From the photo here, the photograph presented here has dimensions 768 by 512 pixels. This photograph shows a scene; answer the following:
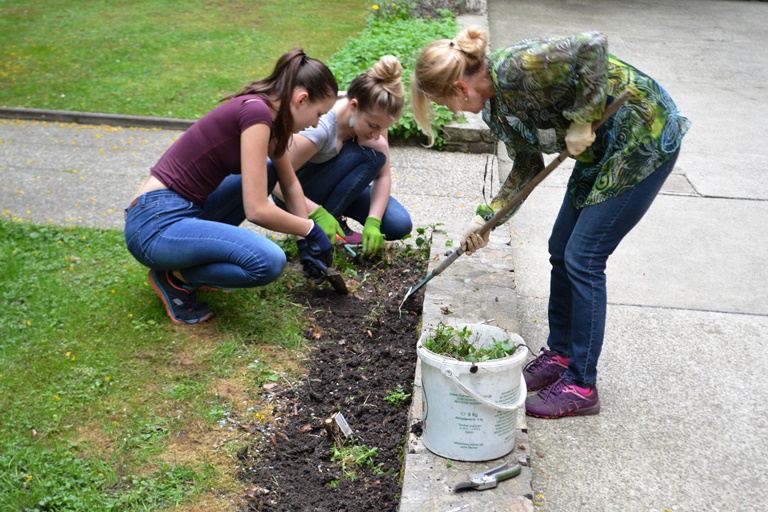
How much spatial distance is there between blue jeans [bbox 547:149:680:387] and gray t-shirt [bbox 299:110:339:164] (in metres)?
1.40

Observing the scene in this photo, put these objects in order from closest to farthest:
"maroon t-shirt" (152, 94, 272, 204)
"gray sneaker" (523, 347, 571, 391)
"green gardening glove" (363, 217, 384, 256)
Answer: "gray sneaker" (523, 347, 571, 391), "maroon t-shirt" (152, 94, 272, 204), "green gardening glove" (363, 217, 384, 256)

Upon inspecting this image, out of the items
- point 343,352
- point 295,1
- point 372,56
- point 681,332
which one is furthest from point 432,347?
point 295,1

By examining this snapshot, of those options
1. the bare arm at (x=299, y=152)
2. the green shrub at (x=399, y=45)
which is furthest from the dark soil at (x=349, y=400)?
the green shrub at (x=399, y=45)

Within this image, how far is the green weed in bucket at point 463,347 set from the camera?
2504 mm

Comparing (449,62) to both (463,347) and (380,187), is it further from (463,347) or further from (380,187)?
(380,187)

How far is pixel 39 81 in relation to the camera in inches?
291

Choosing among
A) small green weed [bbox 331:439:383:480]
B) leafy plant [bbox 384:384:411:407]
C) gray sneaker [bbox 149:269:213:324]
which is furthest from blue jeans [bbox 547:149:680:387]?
gray sneaker [bbox 149:269:213:324]

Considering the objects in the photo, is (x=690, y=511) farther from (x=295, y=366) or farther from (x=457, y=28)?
(x=457, y=28)

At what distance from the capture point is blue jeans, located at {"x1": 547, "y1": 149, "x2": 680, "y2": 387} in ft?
8.59

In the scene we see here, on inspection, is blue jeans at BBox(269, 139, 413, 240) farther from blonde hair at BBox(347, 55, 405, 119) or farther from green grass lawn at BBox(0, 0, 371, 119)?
green grass lawn at BBox(0, 0, 371, 119)

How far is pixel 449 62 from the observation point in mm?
2482

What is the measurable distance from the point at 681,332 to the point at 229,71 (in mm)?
5704

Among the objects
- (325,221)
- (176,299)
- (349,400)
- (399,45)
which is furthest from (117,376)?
(399,45)

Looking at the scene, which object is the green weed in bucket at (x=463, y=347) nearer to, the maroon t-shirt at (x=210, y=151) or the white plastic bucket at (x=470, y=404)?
the white plastic bucket at (x=470, y=404)
